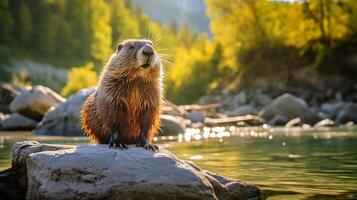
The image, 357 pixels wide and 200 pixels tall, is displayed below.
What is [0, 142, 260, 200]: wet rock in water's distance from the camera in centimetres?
589

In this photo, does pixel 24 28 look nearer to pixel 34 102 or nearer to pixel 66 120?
pixel 34 102

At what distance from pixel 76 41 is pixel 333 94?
184ft

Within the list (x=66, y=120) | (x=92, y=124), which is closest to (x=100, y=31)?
(x=66, y=120)

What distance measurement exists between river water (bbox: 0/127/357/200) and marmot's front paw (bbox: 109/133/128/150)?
5.47ft

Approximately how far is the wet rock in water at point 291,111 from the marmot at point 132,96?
20.5 meters

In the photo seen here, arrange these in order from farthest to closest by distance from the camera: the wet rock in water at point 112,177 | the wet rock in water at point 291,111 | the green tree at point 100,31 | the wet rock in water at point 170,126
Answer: the green tree at point 100,31
the wet rock in water at point 291,111
the wet rock in water at point 170,126
the wet rock in water at point 112,177

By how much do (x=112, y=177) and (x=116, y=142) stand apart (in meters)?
1.29

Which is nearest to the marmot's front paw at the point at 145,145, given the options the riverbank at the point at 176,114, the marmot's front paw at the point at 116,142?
the marmot's front paw at the point at 116,142

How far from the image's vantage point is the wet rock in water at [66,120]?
19.8 metres

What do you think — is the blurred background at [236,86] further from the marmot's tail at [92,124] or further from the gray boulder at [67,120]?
the marmot's tail at [92,124]

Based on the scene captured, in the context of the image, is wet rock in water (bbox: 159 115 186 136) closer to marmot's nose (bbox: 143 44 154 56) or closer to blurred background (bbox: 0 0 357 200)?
blurred background (bbox: 0 0 357 200)

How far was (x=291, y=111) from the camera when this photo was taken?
94.2 feet

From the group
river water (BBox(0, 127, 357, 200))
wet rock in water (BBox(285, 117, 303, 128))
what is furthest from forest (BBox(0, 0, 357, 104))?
river water (BBox(0, 127, 357, 200))

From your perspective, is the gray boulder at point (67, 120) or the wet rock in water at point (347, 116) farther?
the wet rock in water at point (347, 116)
